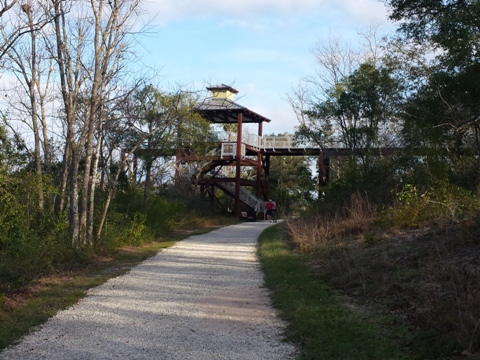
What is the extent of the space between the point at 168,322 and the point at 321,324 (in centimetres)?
223

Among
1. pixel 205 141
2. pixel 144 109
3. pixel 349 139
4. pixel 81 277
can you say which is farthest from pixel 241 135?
pixel 81 277

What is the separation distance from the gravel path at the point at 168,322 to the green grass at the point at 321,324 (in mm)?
243

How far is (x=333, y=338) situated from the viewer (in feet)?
21.5

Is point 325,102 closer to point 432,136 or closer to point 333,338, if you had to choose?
point 432,136

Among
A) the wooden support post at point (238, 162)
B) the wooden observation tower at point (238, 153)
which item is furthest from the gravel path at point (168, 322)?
the wooden support post at point (238, 162)

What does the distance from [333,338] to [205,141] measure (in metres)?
24.8

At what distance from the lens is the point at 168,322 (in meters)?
7.85

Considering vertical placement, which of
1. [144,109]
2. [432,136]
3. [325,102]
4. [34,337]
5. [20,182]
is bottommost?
[34,337]

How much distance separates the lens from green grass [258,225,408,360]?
6.02 m

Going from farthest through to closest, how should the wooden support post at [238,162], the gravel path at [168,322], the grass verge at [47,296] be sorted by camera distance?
the wooden support post at [238,162] < the grass verge at [47,296] < the gravel path at [168,322]

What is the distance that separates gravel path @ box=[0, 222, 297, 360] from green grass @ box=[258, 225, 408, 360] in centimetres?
24

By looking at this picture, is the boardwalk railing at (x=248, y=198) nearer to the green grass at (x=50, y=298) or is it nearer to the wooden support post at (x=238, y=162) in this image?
the wooden support post at (x=238, y=162)

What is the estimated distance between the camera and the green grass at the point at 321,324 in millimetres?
6023

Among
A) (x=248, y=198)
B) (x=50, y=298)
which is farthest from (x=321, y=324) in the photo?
(x=248, y=198)
